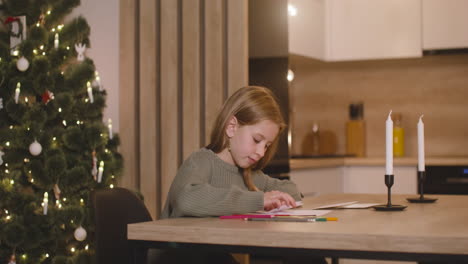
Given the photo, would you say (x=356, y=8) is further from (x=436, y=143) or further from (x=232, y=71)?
(x=232, y=71)

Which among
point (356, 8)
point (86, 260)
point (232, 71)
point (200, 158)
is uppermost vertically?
point (356, 8)

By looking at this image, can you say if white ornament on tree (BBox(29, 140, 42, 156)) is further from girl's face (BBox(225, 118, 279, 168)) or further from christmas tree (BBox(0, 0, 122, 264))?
girl's face (BBox(225, 118, 279, 168))

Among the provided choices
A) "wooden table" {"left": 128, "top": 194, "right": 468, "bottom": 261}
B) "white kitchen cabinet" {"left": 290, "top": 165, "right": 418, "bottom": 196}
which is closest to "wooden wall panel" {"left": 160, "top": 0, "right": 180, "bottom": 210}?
"white kitchen cabinet" {"left": 290, "top": 165, "right": 418, "bottom": 196}

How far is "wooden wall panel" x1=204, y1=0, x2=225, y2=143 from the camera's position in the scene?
3445mm

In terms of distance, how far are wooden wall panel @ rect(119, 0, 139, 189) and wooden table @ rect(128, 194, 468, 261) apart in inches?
79.3

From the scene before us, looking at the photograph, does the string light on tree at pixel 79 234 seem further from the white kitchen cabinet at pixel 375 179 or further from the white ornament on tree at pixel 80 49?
the white kitchen cabinet at pixel 375 179

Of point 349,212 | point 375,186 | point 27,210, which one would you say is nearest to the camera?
point 349,212

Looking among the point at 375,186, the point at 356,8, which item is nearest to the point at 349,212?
the point at 375,186

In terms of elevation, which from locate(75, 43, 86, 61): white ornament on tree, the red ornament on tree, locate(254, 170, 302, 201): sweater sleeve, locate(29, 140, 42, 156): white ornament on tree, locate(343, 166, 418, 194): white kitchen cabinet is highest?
locate(75, 43, 86, 61): white ornament on tree

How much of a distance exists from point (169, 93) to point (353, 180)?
130 cm

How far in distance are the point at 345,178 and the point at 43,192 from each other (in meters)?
1.84

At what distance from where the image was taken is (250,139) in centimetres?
217

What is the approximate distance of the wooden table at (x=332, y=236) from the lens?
4.26 feet

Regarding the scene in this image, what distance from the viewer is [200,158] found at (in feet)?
7.20
